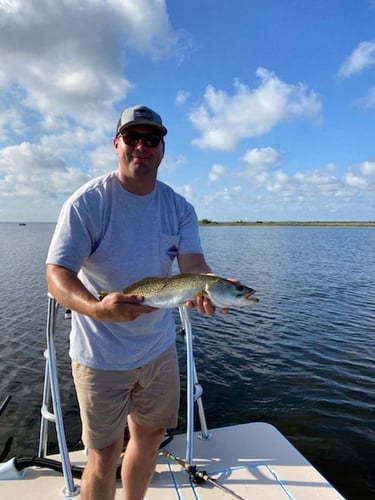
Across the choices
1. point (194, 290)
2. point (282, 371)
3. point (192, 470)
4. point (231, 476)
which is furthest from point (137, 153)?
point (282, 371)

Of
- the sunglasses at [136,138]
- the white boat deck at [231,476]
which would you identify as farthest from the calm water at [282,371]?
the sunglasses at [136,138]

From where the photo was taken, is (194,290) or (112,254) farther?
(194,290)

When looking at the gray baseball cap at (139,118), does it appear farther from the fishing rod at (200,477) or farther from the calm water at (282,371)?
the calm water at (282,371)

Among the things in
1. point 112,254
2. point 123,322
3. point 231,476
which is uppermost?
point 112,254

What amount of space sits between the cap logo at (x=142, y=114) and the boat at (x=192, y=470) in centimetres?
196

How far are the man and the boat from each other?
69cm

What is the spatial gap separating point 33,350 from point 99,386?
35.7ft

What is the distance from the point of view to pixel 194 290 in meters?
3.10

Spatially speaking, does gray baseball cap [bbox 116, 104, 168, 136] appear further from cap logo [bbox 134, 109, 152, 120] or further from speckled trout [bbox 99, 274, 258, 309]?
speckled trout [bbox 99, 274, 258, 309]

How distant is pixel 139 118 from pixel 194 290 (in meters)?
1.54

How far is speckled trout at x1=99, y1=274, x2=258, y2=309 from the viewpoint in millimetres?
2908

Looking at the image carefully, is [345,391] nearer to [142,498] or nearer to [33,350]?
[142,498]

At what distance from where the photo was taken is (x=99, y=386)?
296cm

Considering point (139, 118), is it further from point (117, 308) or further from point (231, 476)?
point (231, 476)
